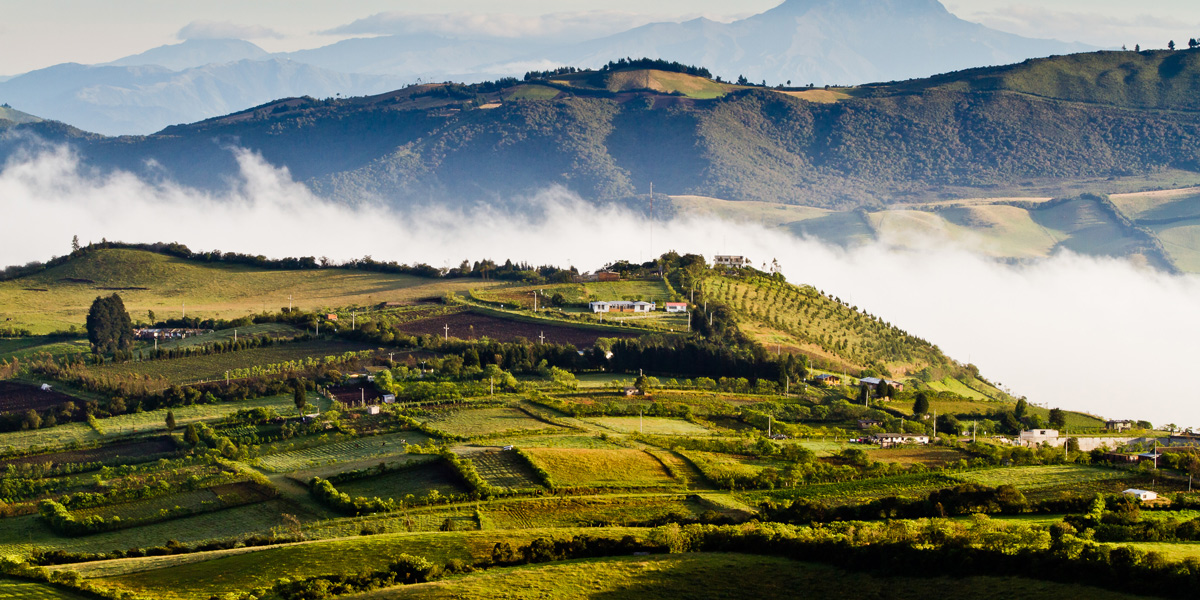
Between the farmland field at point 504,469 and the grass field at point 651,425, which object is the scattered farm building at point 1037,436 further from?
the farmland field at point 504,469

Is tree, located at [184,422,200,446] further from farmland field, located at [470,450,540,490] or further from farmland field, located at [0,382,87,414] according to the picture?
farmland field, located at [470,450,540,490]

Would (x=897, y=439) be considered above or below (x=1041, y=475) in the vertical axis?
above

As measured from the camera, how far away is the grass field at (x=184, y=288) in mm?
141375

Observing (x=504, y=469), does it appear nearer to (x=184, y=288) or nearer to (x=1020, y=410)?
(x=1020, y=410)

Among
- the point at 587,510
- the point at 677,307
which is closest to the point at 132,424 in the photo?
the point at 587,510

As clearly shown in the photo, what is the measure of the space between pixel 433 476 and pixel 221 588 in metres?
20.2

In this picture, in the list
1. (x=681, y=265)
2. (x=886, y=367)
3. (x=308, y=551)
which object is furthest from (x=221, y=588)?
(x=681, y=265)

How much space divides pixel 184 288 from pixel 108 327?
3763 centimetres

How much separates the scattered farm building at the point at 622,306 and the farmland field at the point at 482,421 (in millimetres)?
42192

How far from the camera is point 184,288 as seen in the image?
513 ft

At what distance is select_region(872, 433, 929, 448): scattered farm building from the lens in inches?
3068

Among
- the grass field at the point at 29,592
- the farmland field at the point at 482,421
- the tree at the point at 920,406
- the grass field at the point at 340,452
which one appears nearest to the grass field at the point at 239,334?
the farmland field at the point at 482,421

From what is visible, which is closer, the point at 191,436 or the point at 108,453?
the point at 108,453

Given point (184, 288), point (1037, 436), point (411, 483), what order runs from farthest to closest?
point (184, 288), point (1037, 436), point (411, 483)
